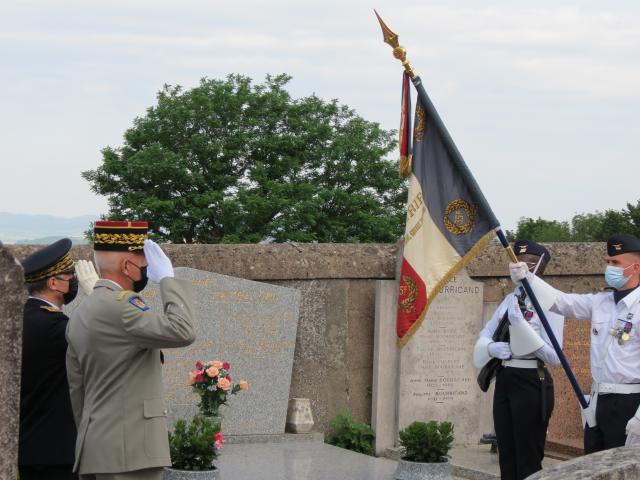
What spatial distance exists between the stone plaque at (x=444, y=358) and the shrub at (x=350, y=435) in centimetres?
33

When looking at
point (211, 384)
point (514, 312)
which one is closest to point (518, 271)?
point (514, 312)

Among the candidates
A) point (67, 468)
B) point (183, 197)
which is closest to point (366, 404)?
point (67, 468)

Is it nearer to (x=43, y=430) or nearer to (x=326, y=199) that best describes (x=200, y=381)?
(x=43, y=430)

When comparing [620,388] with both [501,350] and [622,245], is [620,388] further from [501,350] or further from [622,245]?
[501,350]

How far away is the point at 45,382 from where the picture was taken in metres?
4.50

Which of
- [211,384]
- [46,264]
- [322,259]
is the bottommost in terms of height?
[211,384]

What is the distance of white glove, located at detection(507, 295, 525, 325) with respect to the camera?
6594mm

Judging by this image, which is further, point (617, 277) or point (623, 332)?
point (617, 277)

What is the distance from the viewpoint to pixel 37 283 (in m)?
4.56

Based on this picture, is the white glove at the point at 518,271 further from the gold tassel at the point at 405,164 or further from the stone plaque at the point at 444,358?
the stone plaque at the point at 444,358

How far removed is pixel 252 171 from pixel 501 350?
28.6 meters

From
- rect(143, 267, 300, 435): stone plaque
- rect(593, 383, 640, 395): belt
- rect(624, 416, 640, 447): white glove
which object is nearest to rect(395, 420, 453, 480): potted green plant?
rect(143, 267, 300, 435): stone plaque

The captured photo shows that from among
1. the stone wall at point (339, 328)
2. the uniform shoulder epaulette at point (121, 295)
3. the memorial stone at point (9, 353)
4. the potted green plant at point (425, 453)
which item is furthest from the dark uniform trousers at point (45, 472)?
the stone wall at point (339, 328)

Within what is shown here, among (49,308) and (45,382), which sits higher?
(49,308)
